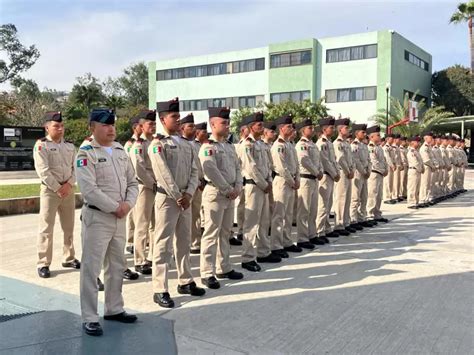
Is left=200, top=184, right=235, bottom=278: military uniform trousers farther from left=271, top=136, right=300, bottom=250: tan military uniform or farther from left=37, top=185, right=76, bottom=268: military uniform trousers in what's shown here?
left=37, top=185, right=76, bottom=268: military uniform trousers

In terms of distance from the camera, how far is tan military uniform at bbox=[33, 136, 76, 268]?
5516 millimetres

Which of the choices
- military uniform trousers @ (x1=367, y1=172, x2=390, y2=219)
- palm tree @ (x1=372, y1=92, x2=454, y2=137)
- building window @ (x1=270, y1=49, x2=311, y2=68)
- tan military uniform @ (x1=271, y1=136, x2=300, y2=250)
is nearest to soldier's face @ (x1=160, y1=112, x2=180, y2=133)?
tan military uniform @ (x1=271, y1=136, x2=300, y2=250)

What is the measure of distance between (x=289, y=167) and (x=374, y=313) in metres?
2.79

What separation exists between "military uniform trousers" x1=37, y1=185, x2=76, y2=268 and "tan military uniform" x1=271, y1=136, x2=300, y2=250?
275cm

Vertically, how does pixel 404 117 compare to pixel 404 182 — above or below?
above

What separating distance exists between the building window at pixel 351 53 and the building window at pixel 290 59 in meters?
1.74

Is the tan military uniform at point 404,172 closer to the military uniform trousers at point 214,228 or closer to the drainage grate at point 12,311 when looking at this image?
the military uniform trousers at point 214,228

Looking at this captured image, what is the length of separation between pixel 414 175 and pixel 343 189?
494 cm

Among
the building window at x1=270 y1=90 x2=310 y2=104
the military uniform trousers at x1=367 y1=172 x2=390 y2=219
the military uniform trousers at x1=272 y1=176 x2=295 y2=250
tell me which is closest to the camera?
the military uniform trousers at x1=272 y1=176 x2=295 y2=250

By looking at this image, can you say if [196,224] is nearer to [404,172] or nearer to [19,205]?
Result: [19,205]

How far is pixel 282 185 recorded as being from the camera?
21.4 ft

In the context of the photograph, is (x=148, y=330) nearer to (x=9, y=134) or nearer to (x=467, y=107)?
(x=9, y=134)

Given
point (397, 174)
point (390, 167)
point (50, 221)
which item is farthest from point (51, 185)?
point (397, 174)

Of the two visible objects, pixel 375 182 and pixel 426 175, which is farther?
pixel 426 175
